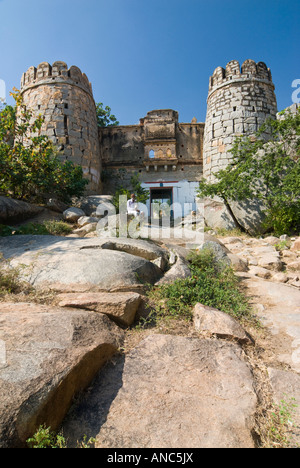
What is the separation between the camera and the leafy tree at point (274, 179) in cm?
771

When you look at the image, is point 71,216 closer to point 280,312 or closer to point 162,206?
point 280,312

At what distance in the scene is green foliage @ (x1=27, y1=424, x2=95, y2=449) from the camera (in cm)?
127

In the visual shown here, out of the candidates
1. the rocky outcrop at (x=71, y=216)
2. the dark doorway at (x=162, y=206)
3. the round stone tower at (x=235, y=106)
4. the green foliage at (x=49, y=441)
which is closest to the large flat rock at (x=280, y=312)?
the green foliage at (x=49, y=441)

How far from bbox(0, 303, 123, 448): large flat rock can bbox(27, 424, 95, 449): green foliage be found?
4 centimetres

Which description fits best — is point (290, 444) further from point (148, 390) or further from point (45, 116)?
point (45, 116)

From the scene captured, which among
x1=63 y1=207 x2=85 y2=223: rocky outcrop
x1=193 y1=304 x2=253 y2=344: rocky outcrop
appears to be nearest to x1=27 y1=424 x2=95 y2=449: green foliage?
x1=193 y1=304 x2=253 y2=344: rocky outcrop

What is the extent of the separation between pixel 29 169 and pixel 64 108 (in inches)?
206

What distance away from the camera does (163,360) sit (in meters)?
2.03

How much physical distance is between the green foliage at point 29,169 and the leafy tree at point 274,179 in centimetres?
548

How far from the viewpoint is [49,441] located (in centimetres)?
129

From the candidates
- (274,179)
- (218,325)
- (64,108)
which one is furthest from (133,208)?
(64,108)

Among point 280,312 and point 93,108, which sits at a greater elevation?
point 93,108

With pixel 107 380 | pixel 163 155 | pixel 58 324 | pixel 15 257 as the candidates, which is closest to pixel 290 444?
pixel 107 380

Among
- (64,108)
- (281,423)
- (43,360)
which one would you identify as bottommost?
(281,423)
